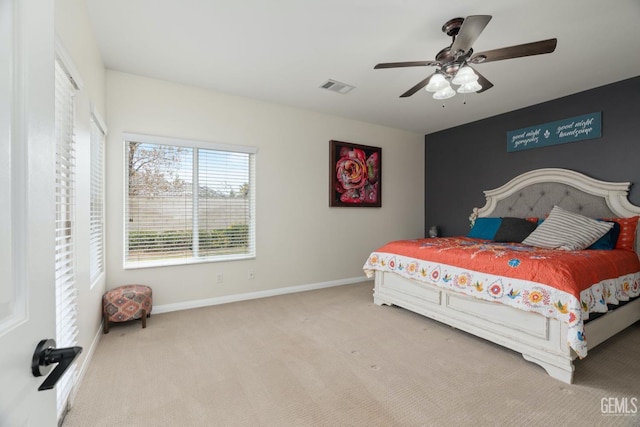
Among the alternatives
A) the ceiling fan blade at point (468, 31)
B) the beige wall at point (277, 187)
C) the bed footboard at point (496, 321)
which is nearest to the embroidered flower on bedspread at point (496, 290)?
the bed footboard at point (496, 321)

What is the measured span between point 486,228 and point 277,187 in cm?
295

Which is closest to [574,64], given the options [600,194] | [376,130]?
[600,194]

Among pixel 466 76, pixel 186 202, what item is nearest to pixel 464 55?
pixel 466 76

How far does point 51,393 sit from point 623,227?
447 centimetres

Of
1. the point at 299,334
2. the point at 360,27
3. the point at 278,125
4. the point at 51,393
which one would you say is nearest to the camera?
the point at 51,393

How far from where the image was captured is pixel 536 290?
218cm

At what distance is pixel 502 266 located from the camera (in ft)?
8.00

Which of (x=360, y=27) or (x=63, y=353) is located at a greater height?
(x=360, y=27)

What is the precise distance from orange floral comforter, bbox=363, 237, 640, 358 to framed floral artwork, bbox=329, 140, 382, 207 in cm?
166

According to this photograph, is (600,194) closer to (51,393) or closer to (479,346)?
(479,346)

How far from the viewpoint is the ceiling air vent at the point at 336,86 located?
3.37 metres

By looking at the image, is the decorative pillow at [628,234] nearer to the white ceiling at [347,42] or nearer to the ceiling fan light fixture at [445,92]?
the white ceiling at [347,42]

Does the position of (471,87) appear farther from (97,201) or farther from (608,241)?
(97,201)

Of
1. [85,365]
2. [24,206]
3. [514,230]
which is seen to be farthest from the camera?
[514,230]
